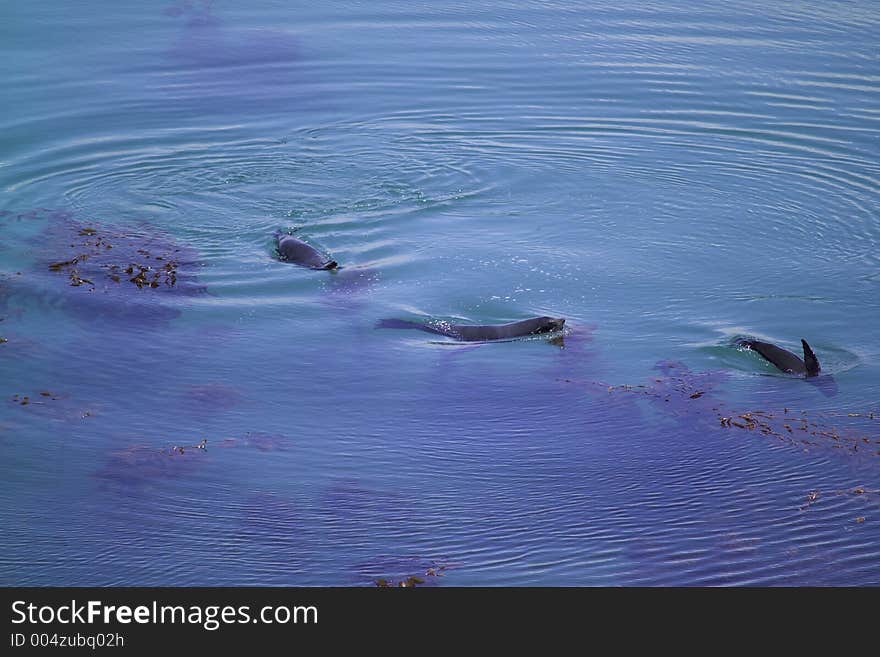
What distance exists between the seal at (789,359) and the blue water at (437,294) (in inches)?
10.9

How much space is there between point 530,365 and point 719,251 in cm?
411

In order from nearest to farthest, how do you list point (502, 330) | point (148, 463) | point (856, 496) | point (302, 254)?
point (856, 496), point (148, 463), point (502, 330), point (302, 254)

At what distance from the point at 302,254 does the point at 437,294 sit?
186 cm

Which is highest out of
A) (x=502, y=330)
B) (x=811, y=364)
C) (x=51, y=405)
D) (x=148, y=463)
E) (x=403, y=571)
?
(x=502, y=330)

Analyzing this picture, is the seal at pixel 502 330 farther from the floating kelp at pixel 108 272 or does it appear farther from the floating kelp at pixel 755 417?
the floating kelp at pixel 108 272

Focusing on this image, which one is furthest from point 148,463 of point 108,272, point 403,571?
point 108,272

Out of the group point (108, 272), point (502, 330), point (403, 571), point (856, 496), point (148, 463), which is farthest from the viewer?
point (108, 272)

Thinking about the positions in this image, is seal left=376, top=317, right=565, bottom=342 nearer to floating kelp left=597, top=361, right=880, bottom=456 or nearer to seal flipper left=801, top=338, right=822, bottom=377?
floating kelp left=597, top=361, right=880, bottom=456

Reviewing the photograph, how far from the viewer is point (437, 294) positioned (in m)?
12.9

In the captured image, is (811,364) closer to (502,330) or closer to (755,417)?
(755,417)

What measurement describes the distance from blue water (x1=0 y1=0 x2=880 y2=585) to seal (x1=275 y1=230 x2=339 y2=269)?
18 cm

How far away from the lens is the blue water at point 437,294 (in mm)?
8367

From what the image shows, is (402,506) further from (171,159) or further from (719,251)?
(171,159)

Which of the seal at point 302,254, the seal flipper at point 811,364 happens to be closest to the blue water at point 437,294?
the seal at point 302,254
